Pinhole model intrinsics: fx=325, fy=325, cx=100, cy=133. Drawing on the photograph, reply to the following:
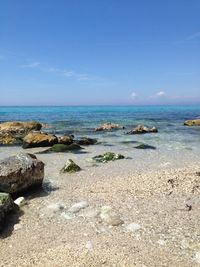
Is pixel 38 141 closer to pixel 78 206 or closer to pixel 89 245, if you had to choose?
pixel 78 206

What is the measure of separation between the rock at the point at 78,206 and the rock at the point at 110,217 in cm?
51

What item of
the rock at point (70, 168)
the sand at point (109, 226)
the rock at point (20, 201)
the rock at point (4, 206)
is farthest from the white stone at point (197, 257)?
the rock at point (70, 168)

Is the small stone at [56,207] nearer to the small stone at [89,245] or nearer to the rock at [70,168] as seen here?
the small stone at [89,245]

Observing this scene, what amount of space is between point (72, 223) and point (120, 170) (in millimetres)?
6192

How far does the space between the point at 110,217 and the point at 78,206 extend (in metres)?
1.11

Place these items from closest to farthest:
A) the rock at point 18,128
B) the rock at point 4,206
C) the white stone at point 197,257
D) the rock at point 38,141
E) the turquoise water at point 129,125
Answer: the white stone at point 197,257
the rock at point 4,206
the rock at point 38,141
the turquoise water at point 129,125
the rock at point 18,128

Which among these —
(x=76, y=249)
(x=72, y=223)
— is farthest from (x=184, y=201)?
(x=76, y=249)

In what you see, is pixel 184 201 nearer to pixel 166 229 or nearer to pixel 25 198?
pixel 166 229

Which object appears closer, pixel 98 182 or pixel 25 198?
pixel 25 198

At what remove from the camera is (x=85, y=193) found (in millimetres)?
9477

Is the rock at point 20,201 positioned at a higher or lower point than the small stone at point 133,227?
lower

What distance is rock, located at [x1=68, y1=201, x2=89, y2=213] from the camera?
797cm

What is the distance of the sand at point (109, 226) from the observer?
5.73 metres

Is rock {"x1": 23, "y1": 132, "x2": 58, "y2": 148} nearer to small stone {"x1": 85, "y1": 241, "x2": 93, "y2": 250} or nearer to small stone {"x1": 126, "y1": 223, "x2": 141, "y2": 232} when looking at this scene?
small stone {"x1": 126, "y1": 223, "x2": 141, "y2": 232}
